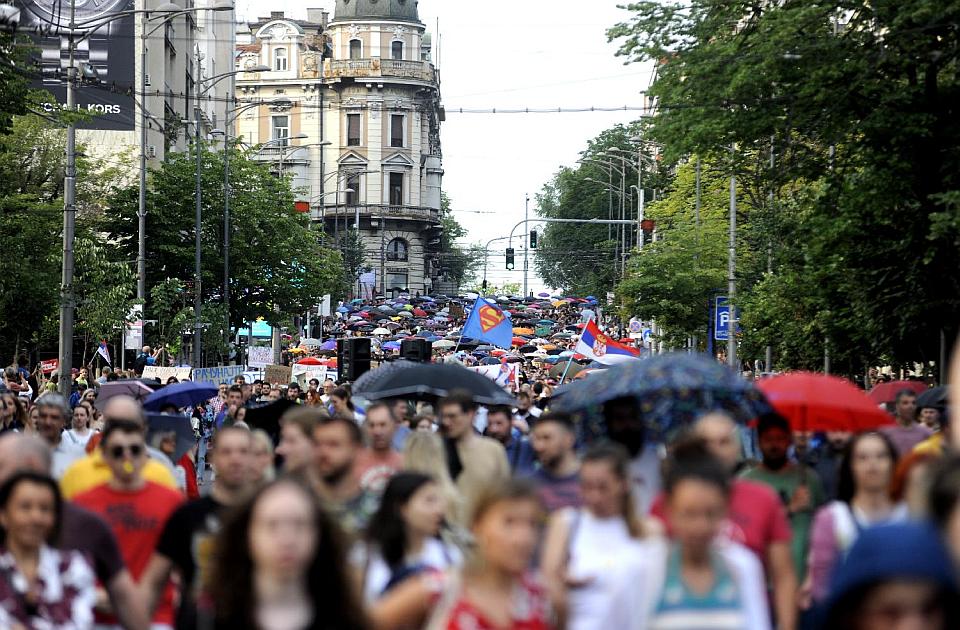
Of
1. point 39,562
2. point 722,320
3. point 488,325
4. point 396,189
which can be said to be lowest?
point 39,562

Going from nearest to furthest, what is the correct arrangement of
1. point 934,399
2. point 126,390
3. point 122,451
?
point 122,451, point 934,399, point 126,390

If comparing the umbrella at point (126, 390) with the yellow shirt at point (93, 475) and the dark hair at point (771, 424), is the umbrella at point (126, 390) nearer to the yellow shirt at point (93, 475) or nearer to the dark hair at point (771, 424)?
the yellow shirt at point (93, 475)

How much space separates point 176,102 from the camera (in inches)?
3076

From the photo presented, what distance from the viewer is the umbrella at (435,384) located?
15.0m

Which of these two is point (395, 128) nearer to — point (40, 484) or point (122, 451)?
point (122, 451)

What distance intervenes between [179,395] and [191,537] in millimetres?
12394

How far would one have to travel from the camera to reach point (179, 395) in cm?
1961

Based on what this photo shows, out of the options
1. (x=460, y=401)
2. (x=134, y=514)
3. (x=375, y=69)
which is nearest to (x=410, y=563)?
(x=134, y=514)

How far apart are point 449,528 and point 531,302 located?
125537 millimetres

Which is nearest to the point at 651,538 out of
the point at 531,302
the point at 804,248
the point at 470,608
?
the point at 470,608

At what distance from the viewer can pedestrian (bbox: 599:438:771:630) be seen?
5777mm

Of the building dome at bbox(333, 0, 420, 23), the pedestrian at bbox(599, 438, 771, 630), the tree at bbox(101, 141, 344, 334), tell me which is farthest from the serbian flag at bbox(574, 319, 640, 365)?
the building dome at bbox(333, 0, 420, 23)

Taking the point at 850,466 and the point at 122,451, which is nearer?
the point at 850,466

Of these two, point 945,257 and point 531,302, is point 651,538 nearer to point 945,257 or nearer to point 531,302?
point 945,257
